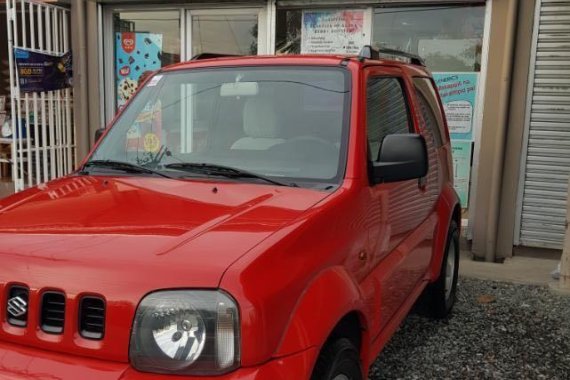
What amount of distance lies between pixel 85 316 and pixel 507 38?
5.54 m

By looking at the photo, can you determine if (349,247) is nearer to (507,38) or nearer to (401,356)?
(401,356)

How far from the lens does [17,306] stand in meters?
2.00

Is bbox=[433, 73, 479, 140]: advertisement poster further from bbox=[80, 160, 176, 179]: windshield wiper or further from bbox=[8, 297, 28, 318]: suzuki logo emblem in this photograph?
bbox=[8, 297, 28, 318]: suzuki logo emblem

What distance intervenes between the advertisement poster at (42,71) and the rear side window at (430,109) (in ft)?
15.7

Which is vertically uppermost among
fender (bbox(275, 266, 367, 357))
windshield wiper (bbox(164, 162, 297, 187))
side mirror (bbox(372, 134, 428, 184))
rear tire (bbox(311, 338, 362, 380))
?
side mirror (bbox(372, 134, 428, 184))

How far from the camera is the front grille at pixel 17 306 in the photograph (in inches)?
78.2

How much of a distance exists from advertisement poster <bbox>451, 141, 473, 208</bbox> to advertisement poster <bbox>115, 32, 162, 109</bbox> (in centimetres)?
394

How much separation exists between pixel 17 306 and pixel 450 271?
3.71m

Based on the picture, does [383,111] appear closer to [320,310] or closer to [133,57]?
[320,310]

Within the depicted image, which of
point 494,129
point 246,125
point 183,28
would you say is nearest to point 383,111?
point 246,125

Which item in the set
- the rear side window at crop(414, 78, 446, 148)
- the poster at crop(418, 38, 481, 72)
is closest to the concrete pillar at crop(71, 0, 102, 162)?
the poster at crop(418, 38, 481, 72)

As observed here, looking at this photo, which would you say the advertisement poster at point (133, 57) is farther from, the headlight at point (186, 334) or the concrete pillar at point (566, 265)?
the headlight at point (186, 334)

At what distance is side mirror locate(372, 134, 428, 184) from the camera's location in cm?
282

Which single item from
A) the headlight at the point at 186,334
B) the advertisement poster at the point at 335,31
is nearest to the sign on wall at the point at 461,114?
the advertisement poster at the point at 335,31
